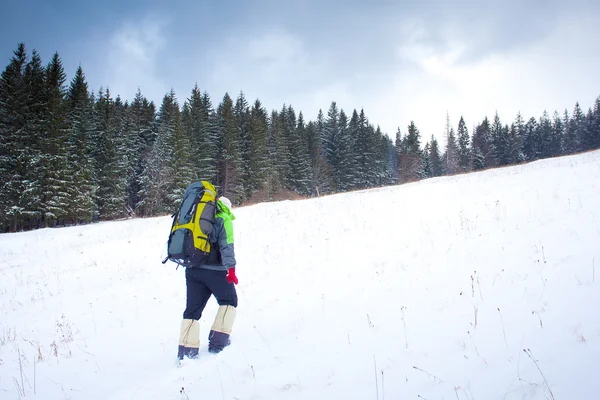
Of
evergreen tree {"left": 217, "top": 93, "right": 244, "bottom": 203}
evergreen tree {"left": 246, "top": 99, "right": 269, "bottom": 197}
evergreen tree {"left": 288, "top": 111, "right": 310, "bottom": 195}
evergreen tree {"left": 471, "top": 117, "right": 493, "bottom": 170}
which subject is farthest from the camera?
evergreen tree {"left": 471, "top": 117, "right": 493, "bottom": 170}

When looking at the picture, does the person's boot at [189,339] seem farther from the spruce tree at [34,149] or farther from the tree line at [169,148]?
the spruce tree at [34,149]

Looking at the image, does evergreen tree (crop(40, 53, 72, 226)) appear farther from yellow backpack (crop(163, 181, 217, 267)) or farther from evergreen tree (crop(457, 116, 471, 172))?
evergreen tree (crop(457, 116, 471, 172))

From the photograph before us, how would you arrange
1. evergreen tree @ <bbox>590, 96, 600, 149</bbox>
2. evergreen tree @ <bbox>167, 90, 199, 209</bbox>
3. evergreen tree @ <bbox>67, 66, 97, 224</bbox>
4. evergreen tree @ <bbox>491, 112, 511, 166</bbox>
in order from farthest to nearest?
evergreen tree @ <bbox>491, 112, 511, 166</bbox>
evergreen tree @ <bbox>590, 96, 600, 149</bbox>
evergreen tree @ <bbox>167, 90, 199, 209</bbox>
evergreen tree @ <bbox>67, 66, 97, 224</bbox>

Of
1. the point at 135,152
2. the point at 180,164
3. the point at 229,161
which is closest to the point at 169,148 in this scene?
the point at 180,164

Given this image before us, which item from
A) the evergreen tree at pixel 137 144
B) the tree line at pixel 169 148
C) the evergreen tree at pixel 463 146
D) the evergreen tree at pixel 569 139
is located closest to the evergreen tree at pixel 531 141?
the tree line at pixel 169 148

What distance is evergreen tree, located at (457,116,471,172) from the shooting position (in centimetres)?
6462

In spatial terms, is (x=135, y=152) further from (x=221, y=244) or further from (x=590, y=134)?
(x=590, y=134)

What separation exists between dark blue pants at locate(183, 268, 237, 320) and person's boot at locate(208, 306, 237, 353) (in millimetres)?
84

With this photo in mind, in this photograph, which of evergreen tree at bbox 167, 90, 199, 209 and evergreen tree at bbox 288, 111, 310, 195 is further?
evergreen tree at bbox 288, 111, 310, 195

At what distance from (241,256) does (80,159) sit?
31.8 meters

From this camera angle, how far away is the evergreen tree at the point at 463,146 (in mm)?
64625

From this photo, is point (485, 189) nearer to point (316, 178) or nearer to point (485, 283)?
point (485, 283)

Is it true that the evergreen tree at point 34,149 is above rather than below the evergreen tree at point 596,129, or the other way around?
below

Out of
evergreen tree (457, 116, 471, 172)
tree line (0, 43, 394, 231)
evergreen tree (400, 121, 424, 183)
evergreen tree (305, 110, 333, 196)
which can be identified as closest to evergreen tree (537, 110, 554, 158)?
evergreen tree (457, 116, 471, 172)
